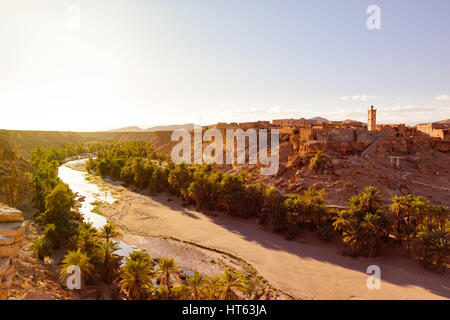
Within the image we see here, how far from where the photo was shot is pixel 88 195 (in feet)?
156

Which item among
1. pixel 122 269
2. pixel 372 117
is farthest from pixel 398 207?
pixel 372 117

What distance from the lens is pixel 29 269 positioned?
16016 mm

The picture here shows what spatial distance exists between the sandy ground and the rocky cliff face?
1790 centimetres

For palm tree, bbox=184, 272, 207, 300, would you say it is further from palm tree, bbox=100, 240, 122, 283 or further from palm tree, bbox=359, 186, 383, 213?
palm tree, bbox=359, 186, 383, 213

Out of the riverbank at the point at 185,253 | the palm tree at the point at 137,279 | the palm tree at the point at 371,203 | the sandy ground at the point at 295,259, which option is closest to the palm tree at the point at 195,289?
the palm tree at the point at 137,279

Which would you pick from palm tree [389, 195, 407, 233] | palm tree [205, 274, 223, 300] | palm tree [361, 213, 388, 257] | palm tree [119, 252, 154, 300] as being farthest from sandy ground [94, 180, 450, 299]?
palm tree [119, 252, 154, 300]

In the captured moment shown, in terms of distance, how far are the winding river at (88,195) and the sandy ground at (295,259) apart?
1.97 meters

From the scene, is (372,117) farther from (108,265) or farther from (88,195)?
(88,195)

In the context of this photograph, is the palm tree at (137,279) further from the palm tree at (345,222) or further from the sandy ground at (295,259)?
the palm tree at (345,222)

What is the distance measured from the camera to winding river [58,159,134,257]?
2838 centimetres

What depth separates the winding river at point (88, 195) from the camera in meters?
28.4

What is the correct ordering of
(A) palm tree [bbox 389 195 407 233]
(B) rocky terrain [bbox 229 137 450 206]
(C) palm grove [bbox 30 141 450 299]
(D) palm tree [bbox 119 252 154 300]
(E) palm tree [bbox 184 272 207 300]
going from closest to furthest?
(E) palm tree [bbox 184 272 207 300] < (D) palm tree [bbox 119 252 154 300] < (C) palm grove [bbox 30 141 450 299] < (A) palm tree [bbox 389 195 407 233] < (B) rocky terrain [bbox 229 137 450 206]

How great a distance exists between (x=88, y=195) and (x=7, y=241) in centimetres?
4133
